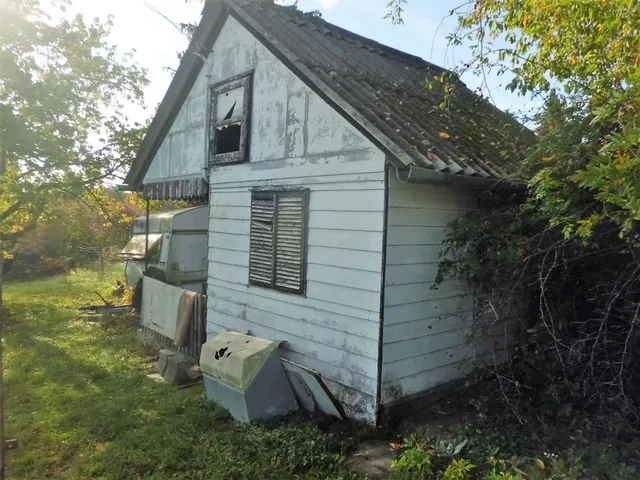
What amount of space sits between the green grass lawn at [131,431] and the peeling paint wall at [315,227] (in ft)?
3.01

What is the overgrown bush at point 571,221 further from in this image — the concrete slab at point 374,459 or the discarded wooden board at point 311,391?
the discarded wooden board at point 311,391

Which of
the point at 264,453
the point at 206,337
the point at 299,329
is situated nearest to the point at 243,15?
the point at 299,329

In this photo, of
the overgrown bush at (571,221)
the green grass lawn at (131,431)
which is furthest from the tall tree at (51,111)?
the overgrown bush at (571,221)

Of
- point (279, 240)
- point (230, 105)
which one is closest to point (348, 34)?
point (230, 105)

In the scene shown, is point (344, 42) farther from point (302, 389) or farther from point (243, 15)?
point (302, 389)

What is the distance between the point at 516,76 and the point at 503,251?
85.7 inches

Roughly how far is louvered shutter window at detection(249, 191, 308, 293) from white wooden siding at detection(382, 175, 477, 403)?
136 cm

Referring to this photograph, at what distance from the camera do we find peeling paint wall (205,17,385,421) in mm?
5078

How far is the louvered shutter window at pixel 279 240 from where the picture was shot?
19.4 feet

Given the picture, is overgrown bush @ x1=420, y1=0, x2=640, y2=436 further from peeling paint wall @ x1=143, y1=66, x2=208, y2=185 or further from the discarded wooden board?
peeling paint wall @ x1=143, y1=66, x2=208, y2=185

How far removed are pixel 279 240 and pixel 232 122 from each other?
7.91ft

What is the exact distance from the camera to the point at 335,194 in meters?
5.46

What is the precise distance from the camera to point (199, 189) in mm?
8156

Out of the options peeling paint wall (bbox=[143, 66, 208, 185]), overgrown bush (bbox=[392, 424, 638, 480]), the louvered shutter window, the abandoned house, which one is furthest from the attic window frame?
overgrown bush (bbox=[392, 424, 638, 480])
